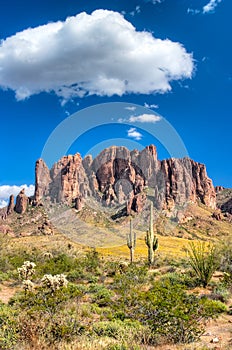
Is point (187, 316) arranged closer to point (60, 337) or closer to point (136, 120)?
point (60, 337)

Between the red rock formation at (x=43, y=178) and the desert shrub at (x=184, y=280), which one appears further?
the red rock formation at (x=43, y=178)

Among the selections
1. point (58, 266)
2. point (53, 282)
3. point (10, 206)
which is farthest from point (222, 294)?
point (10, 206)

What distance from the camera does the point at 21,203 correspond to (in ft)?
331

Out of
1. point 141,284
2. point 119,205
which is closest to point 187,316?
point 141,284

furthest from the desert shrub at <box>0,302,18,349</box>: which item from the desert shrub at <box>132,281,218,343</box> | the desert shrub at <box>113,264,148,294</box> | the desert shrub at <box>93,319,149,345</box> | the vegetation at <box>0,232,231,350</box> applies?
the desert shrub at <box>113,264,148,294</box>

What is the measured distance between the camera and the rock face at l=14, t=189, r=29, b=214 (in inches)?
3795

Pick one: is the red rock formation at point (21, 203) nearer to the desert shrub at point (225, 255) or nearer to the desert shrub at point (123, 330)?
the desert shrub at point (225, 255)

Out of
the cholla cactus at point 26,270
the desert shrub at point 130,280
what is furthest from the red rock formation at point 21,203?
the desert shrub at point 130,280

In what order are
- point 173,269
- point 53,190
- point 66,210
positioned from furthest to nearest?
point 53,190
point 66,210
point 173,269

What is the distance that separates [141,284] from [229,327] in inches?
237

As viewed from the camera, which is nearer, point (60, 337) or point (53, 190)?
point (60, 337)

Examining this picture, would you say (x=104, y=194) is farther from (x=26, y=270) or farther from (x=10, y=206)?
(x=10, y=206)

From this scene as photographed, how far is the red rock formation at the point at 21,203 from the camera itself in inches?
3796

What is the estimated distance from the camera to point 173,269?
62.8 feet
